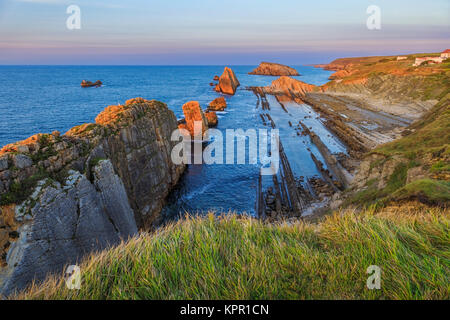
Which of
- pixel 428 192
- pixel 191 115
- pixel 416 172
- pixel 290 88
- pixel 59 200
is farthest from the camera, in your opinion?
pixel 290 88

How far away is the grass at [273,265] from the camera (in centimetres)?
353

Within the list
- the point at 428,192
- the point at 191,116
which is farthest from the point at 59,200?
the point at 191,116

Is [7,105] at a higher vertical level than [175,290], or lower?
higher

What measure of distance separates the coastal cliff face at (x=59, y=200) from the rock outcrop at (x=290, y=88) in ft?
311

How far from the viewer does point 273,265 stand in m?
4.09

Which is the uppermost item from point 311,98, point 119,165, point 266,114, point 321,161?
point 311,98

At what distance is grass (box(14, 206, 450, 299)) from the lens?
11.6 feet

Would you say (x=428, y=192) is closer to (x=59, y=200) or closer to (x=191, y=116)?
(x=59, y=200)

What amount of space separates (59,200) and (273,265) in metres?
10.3

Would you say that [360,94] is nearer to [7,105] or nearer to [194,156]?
[194,156]

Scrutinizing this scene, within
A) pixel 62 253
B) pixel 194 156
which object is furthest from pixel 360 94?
pixel 62 253

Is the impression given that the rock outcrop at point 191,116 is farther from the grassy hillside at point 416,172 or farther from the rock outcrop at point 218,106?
the grassy hillside at point 416,172
